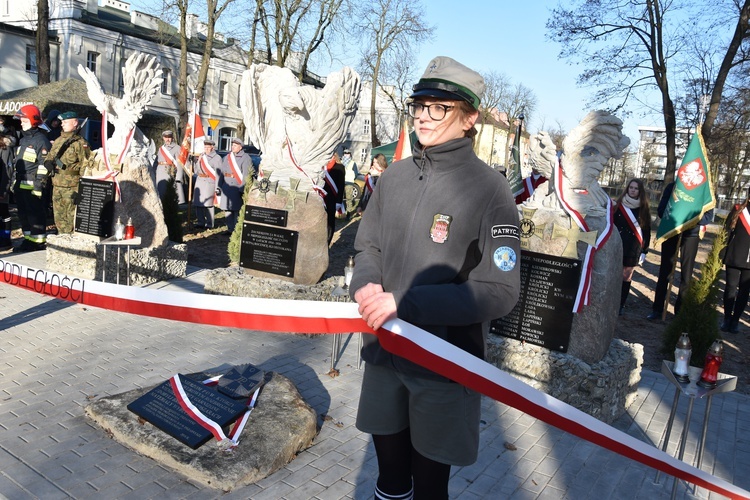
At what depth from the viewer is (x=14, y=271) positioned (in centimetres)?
343

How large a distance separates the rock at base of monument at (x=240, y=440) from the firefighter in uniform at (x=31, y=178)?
6906 millimetres

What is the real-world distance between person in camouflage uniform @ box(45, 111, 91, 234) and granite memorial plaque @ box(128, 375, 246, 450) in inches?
244

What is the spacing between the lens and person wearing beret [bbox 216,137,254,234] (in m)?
13.0

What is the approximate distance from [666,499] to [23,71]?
4057 cm

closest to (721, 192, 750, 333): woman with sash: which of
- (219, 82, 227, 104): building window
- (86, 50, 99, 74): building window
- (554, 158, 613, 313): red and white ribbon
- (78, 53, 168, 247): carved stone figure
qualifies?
Answer: (554, 158, 613, 313): red and white ribbon

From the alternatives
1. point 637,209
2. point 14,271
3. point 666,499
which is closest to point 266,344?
point 14,271

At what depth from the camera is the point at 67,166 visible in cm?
923

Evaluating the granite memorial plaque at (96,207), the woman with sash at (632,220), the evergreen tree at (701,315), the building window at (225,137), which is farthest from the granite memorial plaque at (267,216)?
the building window at (225,137)

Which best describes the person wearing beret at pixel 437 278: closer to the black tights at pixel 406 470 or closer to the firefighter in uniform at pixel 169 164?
the black tights at pixel 406 470

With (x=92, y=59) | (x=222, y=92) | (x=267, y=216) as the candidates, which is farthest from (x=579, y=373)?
(x=222, y=92)

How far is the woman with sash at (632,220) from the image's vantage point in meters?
8.38

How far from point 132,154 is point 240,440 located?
621cm

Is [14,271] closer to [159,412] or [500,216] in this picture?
[159,412]

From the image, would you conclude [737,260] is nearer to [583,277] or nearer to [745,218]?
[745,218]
